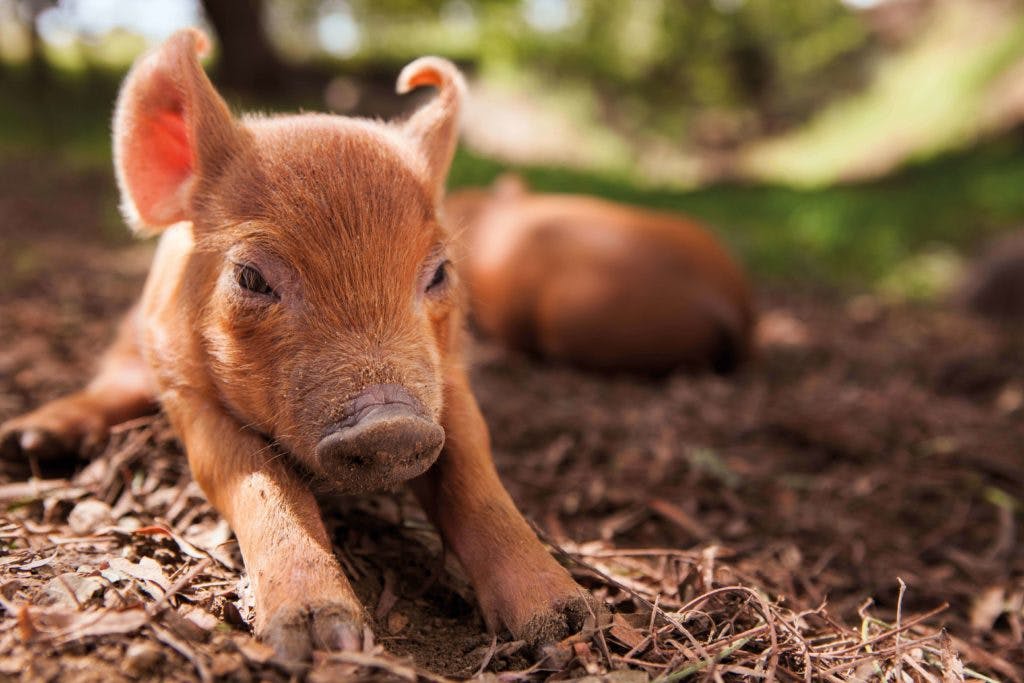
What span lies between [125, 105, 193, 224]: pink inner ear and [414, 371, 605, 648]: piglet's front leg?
3.23 feet

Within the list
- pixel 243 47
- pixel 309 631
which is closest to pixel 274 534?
pixel 309 631

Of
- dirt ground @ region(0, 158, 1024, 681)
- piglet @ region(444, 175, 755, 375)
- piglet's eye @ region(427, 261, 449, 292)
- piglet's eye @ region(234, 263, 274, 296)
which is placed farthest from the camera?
piglet @ region(444, 175, 755, 375)

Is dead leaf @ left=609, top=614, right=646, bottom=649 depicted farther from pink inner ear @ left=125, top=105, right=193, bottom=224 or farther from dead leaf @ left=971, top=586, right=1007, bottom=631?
pink inner ear @ left=125, top=105, right=193, bottom=224

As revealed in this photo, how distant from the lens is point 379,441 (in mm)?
1894

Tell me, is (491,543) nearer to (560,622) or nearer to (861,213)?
(560,622)

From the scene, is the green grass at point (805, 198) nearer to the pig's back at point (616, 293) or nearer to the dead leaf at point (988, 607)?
the pig's back at point (616, 293)

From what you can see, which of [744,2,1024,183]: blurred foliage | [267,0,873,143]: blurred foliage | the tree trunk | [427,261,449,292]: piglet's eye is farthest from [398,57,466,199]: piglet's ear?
[267,0,873,143]: blurred foliage

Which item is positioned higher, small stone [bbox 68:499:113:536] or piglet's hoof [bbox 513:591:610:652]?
small stone [bbox 68:499:113:536]

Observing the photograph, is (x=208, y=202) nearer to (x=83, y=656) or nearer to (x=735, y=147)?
(x=83, y=656)

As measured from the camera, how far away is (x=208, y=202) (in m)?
2.50

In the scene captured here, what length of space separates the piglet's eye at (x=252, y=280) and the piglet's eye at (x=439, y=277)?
43 cm

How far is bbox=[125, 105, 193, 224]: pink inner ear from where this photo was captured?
267 cm

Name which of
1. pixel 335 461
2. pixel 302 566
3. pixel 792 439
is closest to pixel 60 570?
pixel 302 566

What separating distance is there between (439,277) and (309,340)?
485 mm
